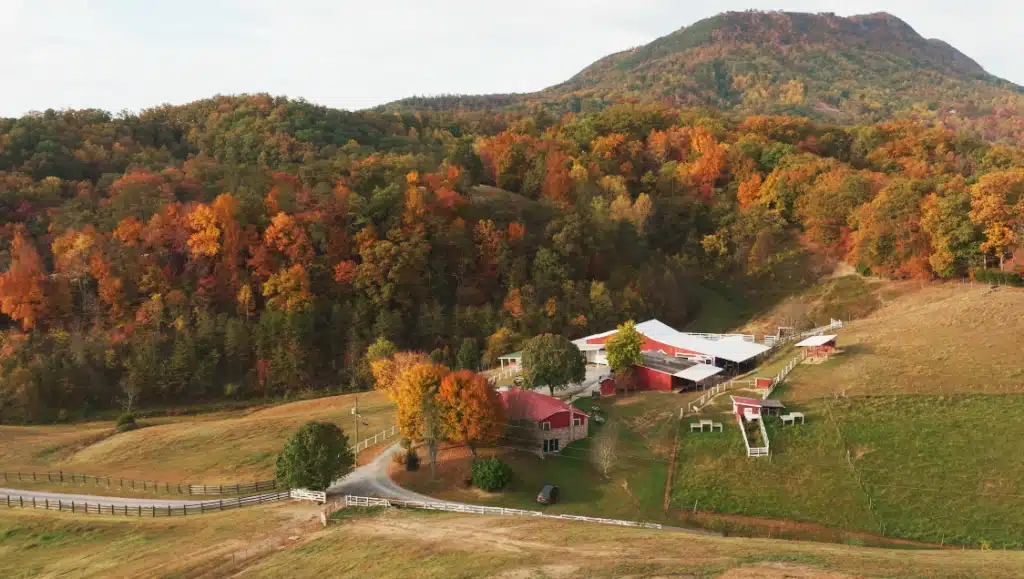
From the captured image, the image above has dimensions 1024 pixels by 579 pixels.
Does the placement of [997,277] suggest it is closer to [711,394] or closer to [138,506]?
[711,394]

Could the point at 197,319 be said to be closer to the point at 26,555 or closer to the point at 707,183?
the point at 26,555

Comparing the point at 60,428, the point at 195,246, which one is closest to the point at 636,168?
the point at 195,246

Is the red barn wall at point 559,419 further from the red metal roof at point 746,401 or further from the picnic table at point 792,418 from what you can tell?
the picnic table at point 792,418

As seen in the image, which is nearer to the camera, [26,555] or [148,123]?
[26,555]

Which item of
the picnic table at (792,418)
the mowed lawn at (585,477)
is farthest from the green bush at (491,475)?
the picnic table at (792,418)

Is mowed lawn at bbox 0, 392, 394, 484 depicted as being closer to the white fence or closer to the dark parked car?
the white fence

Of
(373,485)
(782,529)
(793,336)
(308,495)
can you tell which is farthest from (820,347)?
(308,495)
